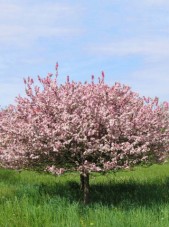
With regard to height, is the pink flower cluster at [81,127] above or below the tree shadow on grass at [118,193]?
above

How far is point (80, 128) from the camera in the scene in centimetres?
886

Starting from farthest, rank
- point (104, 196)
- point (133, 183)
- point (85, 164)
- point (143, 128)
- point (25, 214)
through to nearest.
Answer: point (133, 183) → point (104, 196) → point (143, 128) → point (85, 164) → point (25, 214)

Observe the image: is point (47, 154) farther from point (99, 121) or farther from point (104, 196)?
point (104, 196)

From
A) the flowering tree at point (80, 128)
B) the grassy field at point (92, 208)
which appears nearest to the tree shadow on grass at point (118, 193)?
the grassy field at point (92, 208)

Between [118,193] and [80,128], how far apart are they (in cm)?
362

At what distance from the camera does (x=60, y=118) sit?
9148 millimetres

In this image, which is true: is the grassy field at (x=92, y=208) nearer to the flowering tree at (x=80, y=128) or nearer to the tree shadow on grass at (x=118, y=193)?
the tree shadow on grass at (x=118, y=193)

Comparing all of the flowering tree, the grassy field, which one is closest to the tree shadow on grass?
the grassy field

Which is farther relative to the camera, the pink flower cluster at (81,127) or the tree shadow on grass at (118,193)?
the tree shadow on grass at (118,193)

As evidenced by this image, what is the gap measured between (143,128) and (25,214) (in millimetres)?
3433

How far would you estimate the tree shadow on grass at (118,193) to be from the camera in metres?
10.6

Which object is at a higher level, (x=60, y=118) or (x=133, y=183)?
(x=60, y=118)

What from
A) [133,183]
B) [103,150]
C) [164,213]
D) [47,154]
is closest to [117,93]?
[103,150]

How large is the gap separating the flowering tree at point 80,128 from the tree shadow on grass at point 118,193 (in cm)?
111
